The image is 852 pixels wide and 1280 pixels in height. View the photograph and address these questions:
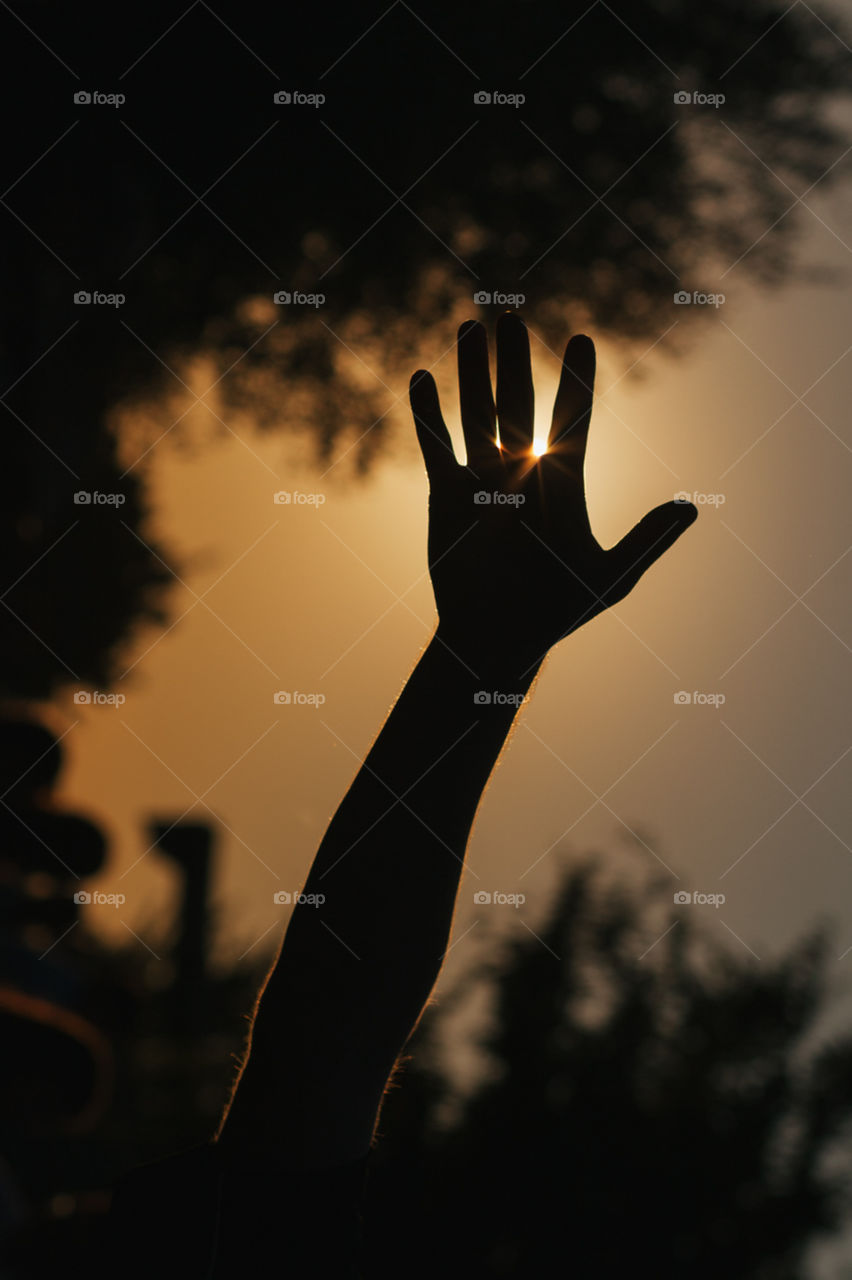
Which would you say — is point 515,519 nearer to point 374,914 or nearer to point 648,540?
point 648,540

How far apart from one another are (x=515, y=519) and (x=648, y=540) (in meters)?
0.10

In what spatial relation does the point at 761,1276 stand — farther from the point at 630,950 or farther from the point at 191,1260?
the point at 191,1260

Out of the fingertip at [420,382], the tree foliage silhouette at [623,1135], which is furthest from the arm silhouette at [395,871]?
the tree foliage silhouette at [623,1135]

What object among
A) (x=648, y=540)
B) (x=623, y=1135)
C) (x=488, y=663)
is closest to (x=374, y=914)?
(x=488, y=663)

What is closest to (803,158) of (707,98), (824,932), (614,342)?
(707,98)

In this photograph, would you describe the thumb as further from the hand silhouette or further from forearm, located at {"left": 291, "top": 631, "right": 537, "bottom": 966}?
forearm, located at {"left": 291, "top": 631, "right": 537, "bottom": 966}

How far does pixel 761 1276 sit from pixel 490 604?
5469mm

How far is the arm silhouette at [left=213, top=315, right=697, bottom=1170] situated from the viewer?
0.52 metres

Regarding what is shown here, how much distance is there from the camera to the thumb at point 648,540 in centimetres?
62

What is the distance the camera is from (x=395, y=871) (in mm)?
533

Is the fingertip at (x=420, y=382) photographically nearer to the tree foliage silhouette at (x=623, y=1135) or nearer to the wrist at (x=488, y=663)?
the wrist at (x=488, y=663)

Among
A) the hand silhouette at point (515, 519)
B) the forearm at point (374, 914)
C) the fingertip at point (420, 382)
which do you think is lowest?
the forearm at point (374, 914)

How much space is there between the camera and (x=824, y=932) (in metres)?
4.23

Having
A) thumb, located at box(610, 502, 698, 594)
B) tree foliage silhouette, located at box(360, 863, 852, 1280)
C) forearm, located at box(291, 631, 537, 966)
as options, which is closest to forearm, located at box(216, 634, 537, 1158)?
forearm, located at box(291, 631, 537, 966)
